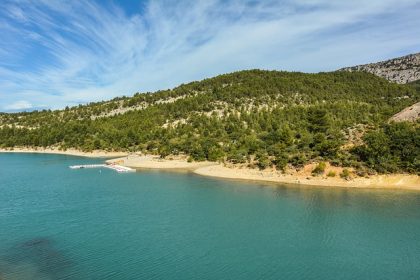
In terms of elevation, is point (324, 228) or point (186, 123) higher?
point (186, 123)

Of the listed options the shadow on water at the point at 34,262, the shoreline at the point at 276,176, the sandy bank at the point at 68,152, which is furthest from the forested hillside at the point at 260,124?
the shadow on water at the point at 34,262

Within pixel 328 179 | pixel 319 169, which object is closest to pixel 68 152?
pixel 319 169

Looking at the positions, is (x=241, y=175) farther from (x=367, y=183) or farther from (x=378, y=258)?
(x=378, y=258)

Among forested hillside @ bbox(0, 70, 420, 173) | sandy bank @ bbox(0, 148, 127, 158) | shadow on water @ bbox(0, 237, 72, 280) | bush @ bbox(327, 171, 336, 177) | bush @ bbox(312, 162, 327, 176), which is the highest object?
forested hillside @ bbox(0, 70, 420, 173)

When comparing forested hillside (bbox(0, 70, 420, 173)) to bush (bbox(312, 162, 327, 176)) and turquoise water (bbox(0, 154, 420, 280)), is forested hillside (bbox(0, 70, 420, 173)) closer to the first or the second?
bush (bbox(312, 162, 327, 176))

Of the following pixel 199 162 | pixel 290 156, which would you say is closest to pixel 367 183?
pixel 290 156

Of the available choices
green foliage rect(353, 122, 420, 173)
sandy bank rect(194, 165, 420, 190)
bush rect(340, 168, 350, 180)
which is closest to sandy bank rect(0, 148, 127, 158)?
sandy bank rect(194, 165, 420, 190)

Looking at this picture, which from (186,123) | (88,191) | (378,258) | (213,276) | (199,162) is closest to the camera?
(213,276)
